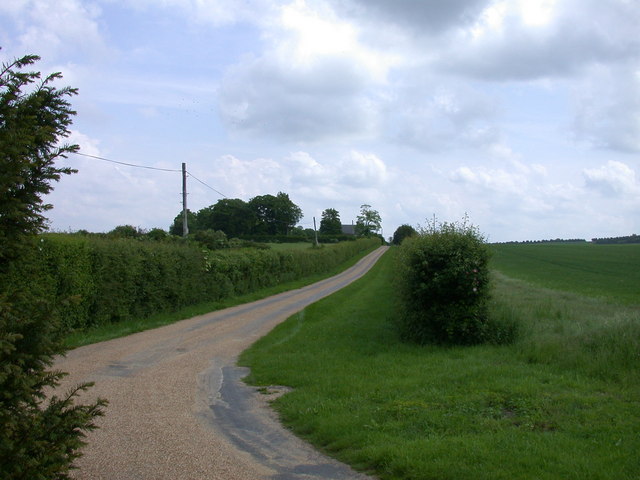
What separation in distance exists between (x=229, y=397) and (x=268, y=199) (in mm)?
94515

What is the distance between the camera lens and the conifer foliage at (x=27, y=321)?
3.60 m

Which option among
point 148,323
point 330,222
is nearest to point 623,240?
point 330,222

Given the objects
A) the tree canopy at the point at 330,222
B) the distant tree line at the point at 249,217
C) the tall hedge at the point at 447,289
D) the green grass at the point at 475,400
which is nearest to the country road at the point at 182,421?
the green grass at the point at 475,400

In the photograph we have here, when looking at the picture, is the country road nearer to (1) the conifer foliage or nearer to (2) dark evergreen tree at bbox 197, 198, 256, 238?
(1) the conifer foliage

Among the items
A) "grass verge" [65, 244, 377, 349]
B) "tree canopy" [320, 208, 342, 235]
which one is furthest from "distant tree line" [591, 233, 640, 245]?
"grass verge" [65, 244, 377, 349]

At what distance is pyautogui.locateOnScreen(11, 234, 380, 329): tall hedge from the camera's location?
14.4 m

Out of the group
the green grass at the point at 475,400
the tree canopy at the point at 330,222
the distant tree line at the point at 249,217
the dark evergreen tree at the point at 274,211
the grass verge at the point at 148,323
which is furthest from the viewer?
the tree canopy at the point at 330,222

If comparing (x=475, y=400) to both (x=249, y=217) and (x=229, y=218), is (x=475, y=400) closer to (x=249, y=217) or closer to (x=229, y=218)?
(x=229, y=218)

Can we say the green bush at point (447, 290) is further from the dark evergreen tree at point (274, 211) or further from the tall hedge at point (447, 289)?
the dark evergreen tree at point (274, 211)

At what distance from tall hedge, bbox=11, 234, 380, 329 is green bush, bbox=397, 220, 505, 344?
23.9ft

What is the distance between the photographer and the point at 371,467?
5.68 meters

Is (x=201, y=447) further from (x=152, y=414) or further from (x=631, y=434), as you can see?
(x=631, y=434)

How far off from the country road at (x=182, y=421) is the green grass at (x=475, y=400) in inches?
17.7

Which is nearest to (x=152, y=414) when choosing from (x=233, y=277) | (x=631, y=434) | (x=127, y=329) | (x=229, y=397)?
(x=229, y=397)
